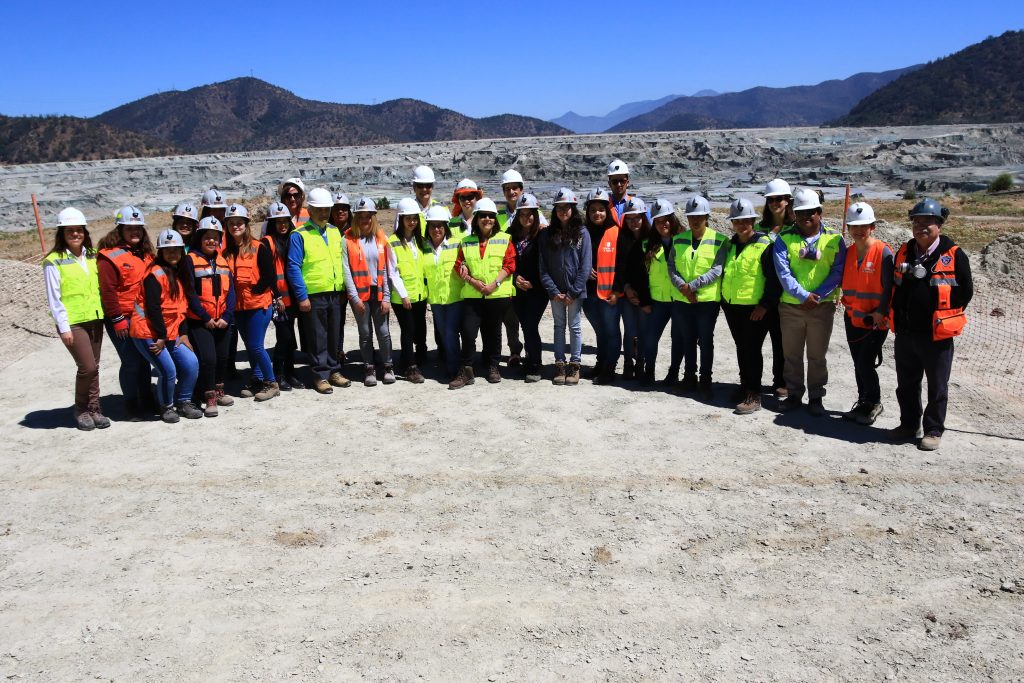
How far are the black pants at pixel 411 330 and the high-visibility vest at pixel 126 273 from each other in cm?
231

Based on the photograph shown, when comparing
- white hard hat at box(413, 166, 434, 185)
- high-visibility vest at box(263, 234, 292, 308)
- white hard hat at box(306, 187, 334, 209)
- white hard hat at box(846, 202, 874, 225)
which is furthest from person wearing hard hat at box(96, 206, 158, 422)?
white hard hat at box(846, 202, 874, 225)

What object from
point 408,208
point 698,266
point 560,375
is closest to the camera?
point 698,266

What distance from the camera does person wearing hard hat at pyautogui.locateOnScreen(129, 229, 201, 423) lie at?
20.6ft

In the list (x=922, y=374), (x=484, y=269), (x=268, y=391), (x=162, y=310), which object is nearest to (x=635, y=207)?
(x=484, y=269)

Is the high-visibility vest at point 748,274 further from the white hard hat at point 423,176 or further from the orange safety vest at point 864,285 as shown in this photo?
the white hard hat at point 423,176

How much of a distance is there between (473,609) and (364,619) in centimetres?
57

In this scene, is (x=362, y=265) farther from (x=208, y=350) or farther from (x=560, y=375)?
(x=560, y=375)

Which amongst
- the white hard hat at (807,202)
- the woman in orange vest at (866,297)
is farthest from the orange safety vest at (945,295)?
the white hard hat at (807,202)

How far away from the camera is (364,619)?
391 cm

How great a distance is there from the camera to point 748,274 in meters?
6.39

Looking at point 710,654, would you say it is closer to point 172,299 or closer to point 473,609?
point 473,609

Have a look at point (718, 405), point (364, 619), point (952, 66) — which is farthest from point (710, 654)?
point (952, 66)

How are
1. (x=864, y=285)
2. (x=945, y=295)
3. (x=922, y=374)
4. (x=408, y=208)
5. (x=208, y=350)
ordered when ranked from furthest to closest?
1. (x=408, y=208)
2. (x=208, y=350)
3. (x=864, y=285)
4. (x=922, y=374)
5. (x=945, y=295)

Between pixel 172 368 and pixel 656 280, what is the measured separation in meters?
4.36
